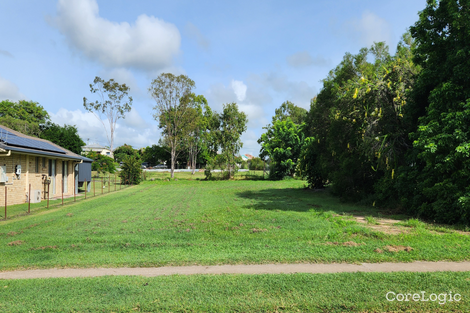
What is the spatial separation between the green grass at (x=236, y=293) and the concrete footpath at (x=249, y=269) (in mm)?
292

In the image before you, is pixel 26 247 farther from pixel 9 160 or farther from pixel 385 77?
pixel 385 77

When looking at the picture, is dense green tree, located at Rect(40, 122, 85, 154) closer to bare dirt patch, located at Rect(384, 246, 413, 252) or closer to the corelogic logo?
bare dirt patch, located at Rect(384, 246, 413, 252)

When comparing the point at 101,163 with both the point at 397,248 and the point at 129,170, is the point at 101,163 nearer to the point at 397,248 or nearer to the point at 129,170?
the point at 129,170

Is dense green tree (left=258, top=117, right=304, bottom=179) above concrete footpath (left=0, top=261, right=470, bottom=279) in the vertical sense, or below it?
above

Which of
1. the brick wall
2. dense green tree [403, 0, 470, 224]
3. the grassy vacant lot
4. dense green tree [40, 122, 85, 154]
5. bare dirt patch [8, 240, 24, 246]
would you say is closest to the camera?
the grassy vacant lot

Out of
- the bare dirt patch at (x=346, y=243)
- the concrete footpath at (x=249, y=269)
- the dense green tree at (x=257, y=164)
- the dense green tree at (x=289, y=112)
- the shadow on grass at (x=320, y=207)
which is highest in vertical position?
the dense green tree at (x=289, y=112)

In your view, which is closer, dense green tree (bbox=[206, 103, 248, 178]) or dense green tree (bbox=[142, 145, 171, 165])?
dense green tree (bbox=[206, 103, 248, 178])

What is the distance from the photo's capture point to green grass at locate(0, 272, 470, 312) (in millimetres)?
3717

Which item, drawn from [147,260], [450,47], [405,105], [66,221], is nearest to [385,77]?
[405,105]

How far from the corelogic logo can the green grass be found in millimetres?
65

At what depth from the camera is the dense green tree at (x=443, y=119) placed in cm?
856

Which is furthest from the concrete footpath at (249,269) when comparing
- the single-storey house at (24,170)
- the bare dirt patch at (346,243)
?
the single-storey house at (24,170)

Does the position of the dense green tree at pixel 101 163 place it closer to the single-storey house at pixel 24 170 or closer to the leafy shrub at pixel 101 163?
the leafy shrub at pixel 101 163

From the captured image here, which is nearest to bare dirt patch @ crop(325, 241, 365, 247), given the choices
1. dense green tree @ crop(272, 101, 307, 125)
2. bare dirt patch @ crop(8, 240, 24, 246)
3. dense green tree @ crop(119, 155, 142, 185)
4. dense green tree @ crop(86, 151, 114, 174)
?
bare dirt patch @ crop(8, 240, 24, 246)
